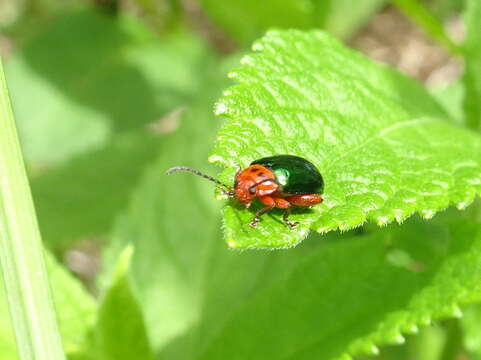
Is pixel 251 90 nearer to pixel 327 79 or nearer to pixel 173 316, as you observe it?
pixel 327 79

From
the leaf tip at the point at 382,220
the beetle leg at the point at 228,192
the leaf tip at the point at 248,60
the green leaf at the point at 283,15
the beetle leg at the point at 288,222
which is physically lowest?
the leaf tip at the point at 382,220

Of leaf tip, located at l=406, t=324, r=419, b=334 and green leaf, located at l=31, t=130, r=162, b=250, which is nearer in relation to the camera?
leaf tip, located at l=406, t=324, r=419, b=334

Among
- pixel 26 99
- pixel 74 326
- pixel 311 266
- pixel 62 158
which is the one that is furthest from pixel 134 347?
pixel 26 99

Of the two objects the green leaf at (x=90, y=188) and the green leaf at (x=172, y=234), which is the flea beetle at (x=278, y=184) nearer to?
the green leaf at (x=172, y=234)

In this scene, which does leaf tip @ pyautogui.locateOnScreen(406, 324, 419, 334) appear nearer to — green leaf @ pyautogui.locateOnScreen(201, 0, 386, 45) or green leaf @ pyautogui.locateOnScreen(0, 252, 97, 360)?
green leaf @ pyautogui.locateOnScreen(0, 252, 97, 360)

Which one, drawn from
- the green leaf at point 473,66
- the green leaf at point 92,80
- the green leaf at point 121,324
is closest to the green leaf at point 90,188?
the green leaf at point 92,80

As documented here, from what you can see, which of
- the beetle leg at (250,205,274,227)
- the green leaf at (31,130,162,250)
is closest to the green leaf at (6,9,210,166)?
the green leaf at (31,130,162,250)
